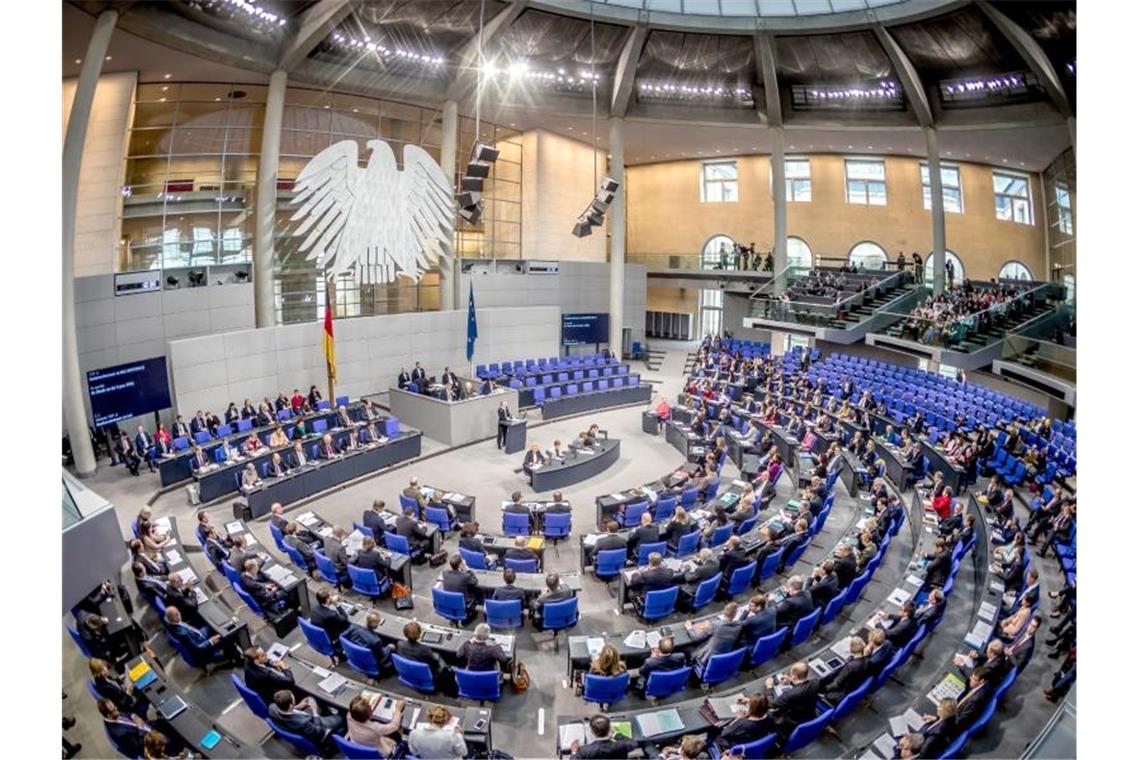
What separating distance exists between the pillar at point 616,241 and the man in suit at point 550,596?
58.8ft

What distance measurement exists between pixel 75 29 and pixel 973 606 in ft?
65.5

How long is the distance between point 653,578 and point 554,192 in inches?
855

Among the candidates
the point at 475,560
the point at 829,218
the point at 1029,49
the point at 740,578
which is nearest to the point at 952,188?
the point at 829,218

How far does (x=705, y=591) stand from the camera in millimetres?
8234

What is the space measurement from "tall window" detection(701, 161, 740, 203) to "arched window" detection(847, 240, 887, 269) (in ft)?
20.5

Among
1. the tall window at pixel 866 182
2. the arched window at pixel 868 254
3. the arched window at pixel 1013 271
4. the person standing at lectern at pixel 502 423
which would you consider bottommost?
the person standing at lectern at pixel 502 423

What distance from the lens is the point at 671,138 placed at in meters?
27.7

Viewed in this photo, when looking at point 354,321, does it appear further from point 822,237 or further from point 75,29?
point 822,237

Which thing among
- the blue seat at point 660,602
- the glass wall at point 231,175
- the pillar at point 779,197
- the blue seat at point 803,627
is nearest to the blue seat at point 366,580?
the blue seat at point 660,602

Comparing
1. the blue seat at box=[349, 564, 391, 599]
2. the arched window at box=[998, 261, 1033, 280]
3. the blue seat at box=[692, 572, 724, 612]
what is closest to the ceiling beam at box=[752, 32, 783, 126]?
the arched window at box=[998, 261, 1033, 280]

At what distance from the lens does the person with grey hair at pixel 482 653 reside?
6.43 meters

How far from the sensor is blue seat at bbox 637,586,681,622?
26.0ft

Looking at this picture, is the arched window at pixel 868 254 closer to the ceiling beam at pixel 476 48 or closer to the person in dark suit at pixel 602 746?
the ceiling beam at pixel 476 48

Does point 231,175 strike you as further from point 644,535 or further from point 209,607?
point 644,535
